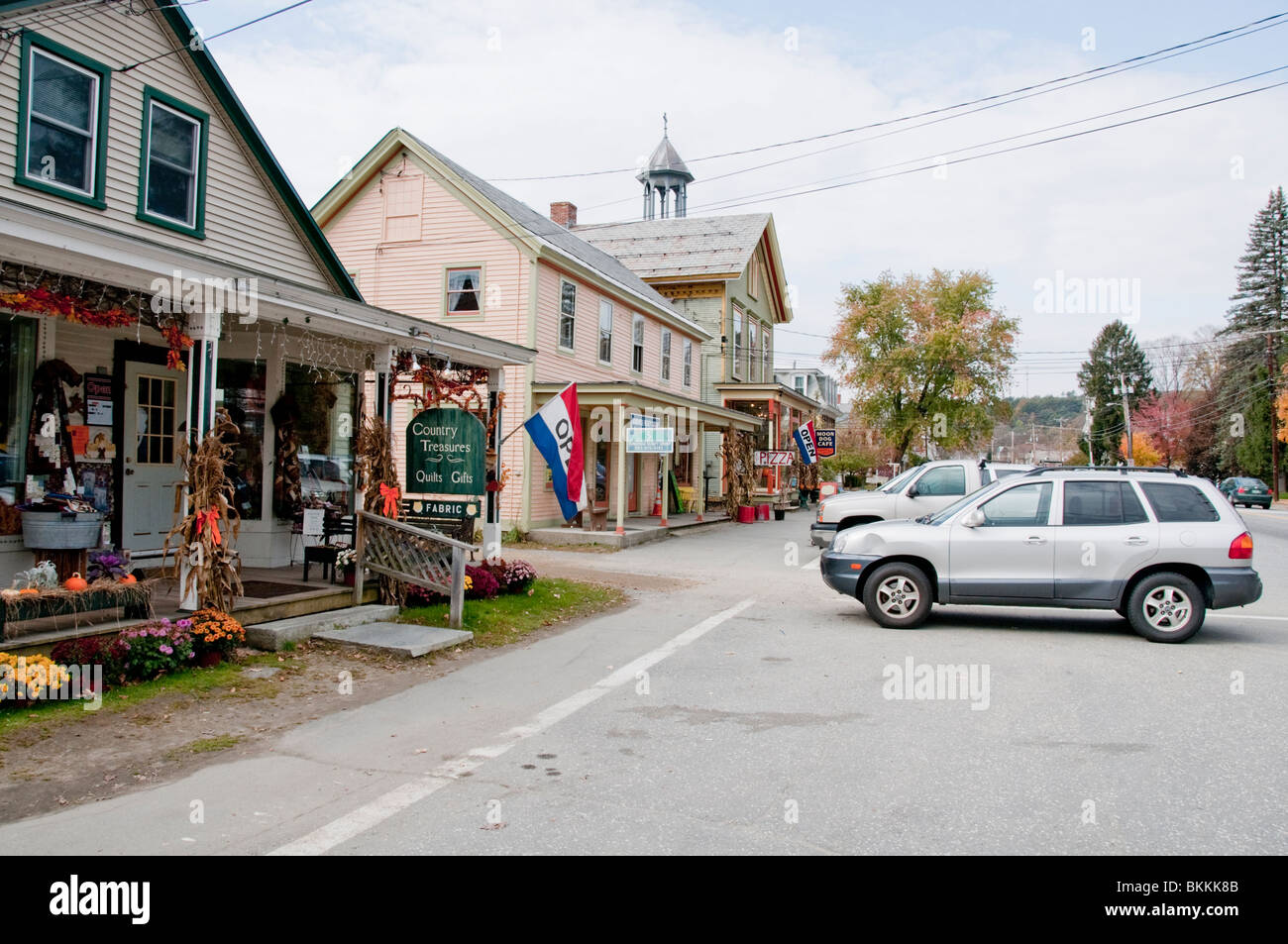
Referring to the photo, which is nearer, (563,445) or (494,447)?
(563,445)

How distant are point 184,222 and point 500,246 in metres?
9.24

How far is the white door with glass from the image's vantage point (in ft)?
34.9

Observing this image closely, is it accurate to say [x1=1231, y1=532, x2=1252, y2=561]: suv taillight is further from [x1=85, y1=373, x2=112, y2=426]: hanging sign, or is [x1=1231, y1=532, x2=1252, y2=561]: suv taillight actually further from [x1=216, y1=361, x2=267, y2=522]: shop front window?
[x1=85, y1=373, x2=112, y2=426]: hanging sign

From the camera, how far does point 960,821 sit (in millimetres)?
4465

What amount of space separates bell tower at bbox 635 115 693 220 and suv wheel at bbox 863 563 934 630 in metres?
36.4

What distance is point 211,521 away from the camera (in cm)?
784

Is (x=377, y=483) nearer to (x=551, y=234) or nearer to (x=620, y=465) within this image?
(x=620, y=465)

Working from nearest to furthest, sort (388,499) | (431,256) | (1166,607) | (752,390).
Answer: (1166,607)
(388,499)
(431,256)
(752,390)

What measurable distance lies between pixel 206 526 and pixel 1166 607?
952 centimetres

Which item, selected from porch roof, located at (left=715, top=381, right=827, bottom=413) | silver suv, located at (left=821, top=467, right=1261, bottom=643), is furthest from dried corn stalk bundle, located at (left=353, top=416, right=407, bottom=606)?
porch roof, located at (left=715, top=381, right=827, bottom=413)

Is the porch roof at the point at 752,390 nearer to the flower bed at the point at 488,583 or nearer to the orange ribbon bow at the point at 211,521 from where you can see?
the flower bed at the point at 488,583

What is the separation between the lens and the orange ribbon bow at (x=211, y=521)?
784 centimetres

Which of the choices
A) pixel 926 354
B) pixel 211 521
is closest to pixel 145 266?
pixel 211 521

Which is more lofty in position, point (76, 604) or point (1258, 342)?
point (1258, 342)
